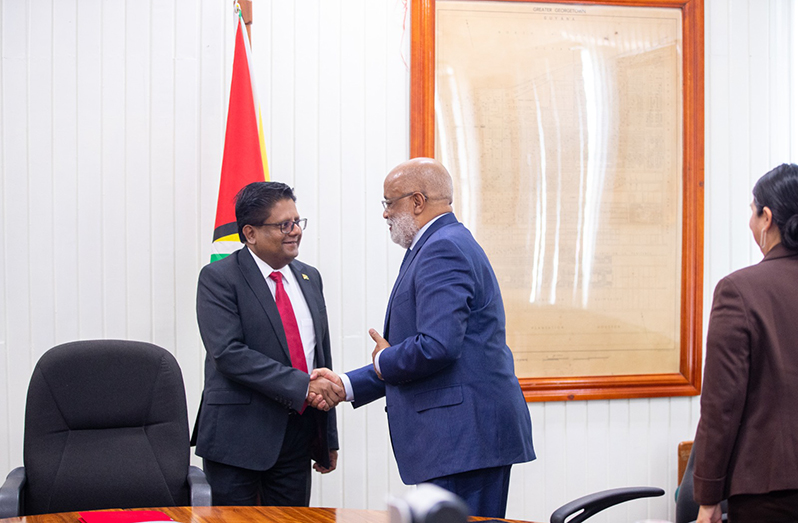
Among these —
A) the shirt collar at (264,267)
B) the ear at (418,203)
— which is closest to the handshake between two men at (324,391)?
the shirt collar at (264,267)

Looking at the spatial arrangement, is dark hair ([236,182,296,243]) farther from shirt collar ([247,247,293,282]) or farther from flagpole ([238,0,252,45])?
flagpole ([238,0,252,45])

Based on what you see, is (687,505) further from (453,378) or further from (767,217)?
(767,217)

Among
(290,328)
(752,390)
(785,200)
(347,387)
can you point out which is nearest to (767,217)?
(785,200)

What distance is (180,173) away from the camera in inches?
113

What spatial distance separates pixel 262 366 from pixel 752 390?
54.7 inches

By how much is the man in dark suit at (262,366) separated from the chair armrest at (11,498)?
1.72ft

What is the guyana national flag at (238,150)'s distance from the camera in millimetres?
2662

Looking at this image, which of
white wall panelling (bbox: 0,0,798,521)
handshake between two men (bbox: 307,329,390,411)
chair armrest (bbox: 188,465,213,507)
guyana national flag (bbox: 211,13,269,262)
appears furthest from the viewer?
white wall panelling (bbox: 0,0,798,521)

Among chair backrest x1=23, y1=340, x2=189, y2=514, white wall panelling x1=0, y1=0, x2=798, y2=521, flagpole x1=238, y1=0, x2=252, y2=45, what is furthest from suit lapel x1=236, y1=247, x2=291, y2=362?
flagpole x1=238, y1=0, x2=252, y2=45

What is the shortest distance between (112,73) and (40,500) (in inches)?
67.5

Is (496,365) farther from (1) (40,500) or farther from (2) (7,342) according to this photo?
(2) (7,342)

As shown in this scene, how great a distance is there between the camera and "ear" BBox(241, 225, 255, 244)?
7.79 feet

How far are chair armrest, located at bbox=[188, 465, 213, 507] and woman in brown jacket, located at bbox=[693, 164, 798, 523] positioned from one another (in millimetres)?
1284

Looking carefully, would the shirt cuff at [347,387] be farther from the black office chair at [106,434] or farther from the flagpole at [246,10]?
the flagpole at [246,10]
